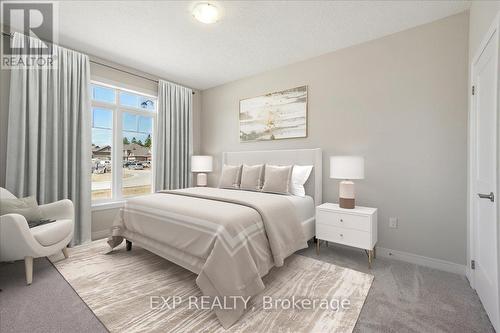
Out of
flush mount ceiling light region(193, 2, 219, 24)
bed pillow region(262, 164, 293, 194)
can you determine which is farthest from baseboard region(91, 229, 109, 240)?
flush mount ceiling light region(193, 2, 219, 24)

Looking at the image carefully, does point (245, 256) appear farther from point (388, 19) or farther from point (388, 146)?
point (388, 19)

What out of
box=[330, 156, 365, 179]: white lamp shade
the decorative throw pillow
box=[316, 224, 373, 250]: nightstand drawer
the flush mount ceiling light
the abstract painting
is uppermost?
the flush mount ceiling light

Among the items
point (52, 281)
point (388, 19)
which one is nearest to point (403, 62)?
point (388, 19)

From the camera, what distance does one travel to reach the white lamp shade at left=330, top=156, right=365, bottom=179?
2576mm

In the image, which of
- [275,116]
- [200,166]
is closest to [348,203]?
[275,116]

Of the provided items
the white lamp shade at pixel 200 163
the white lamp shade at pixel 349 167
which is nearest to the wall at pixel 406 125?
the white lamp shade at pixel 349 167

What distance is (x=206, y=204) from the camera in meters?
2.26

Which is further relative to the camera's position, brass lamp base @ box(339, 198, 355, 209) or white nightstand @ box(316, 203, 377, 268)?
brass lamp base @ box(339, 198, 355, 209)

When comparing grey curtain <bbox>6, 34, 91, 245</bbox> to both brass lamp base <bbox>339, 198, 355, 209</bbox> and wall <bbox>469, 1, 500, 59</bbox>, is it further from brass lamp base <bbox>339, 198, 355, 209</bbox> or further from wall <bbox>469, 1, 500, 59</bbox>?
wall <bbox>469, 1, 500, 59</bbox>

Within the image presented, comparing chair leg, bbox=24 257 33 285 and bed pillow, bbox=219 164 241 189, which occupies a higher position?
bed pillow, bbox=219 164 241 189

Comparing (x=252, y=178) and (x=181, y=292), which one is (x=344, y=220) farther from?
(x=181, y=292)

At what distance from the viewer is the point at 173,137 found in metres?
4.24

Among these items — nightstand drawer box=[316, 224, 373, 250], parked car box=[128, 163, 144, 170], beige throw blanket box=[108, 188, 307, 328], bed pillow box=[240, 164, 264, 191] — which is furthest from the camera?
parked car box=[128, 163, 144, 170]

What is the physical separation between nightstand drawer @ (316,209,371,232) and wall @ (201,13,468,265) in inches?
20.3
